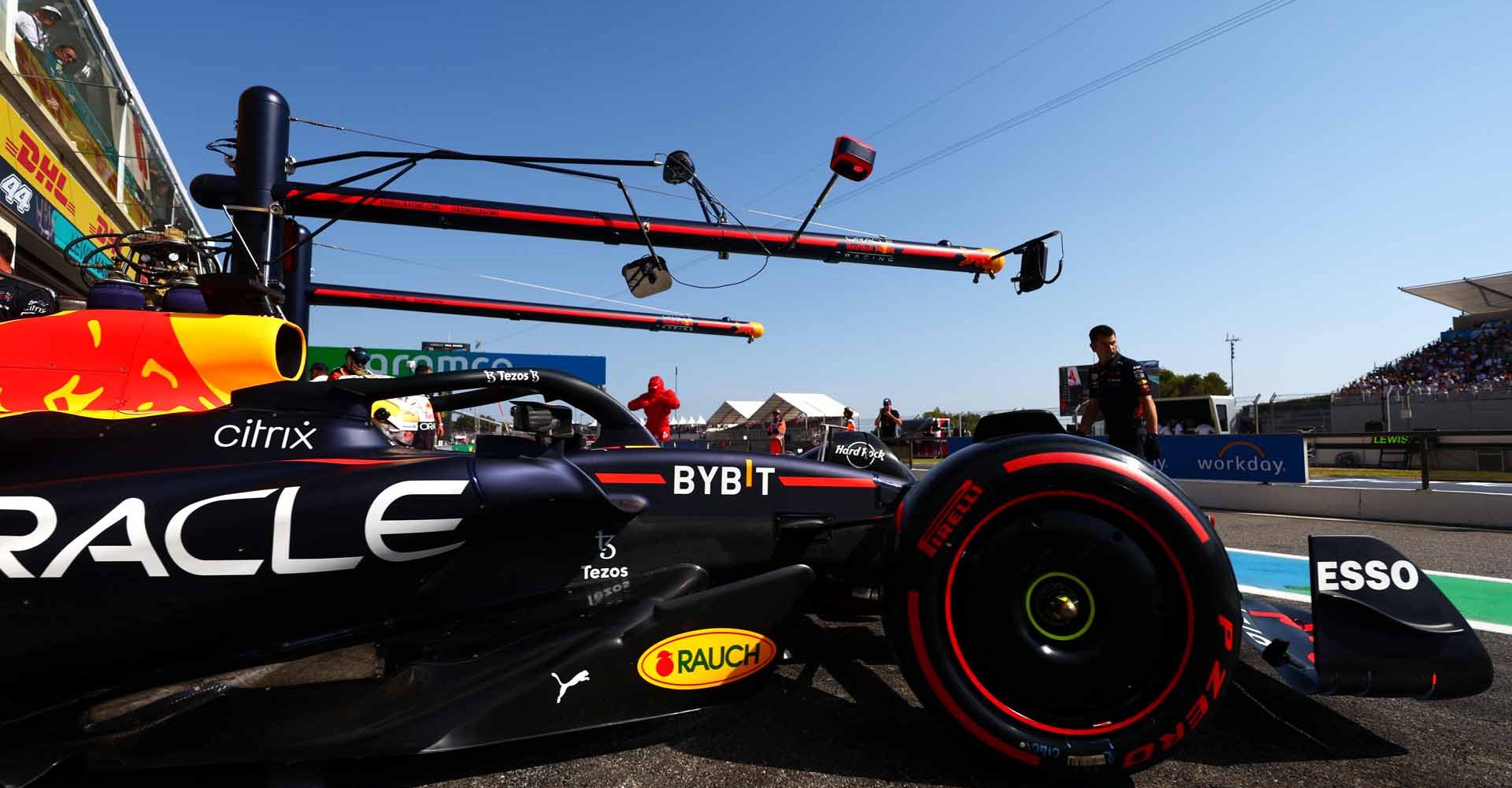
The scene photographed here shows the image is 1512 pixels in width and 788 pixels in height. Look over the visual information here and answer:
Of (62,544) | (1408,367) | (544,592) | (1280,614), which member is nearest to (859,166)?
(1280,614)

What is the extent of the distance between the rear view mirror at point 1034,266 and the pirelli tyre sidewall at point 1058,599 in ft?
23.4

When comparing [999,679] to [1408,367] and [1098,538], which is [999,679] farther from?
[1408,367]

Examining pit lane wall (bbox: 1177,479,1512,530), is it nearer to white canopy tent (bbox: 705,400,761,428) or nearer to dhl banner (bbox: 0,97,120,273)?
dhl banner (bbox: 0,97,120,273)

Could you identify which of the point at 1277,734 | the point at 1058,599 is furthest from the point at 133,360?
the point at 1277,734

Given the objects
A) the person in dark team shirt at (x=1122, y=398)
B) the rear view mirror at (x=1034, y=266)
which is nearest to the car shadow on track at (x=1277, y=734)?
the person in dark team shirt at (x=1122, y=398)

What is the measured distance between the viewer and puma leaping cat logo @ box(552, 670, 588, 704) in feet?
5.26

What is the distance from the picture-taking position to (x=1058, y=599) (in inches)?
65.3

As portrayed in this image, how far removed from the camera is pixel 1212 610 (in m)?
1.58

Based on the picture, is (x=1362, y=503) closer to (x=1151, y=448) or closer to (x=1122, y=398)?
(x=1151, y=448)

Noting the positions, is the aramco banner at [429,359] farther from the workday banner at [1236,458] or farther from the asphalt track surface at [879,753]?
the asphalt track surface at [879,753]

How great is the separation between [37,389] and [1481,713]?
4532 millimetres

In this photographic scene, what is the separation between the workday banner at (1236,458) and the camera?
8781 mm

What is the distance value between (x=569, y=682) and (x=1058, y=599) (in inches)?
46.7

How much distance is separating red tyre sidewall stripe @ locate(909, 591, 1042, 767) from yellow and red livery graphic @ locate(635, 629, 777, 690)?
0.41 metres
